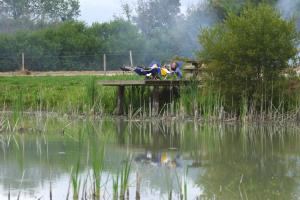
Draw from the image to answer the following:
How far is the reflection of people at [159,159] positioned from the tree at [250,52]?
618 centimetres

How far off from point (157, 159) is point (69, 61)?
2710cm

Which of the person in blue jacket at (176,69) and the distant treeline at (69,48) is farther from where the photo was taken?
the distant treeline at (69,48)

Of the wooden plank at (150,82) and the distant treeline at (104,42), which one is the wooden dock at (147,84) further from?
the distant treeline at (104,42)

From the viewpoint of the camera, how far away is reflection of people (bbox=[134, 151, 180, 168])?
1242 cm

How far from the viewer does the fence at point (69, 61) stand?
3919cm

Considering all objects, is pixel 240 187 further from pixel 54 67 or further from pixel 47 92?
pixel 54 67

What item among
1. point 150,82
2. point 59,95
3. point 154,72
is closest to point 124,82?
point 150,82

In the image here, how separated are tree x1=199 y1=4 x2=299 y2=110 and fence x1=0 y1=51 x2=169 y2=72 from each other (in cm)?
1837

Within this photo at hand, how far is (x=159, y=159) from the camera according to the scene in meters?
13.1

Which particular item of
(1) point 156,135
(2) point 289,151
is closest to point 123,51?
(1) point 156,135

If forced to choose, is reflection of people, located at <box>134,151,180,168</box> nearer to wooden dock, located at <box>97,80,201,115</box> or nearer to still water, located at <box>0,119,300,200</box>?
still water, located at <box>0,119,300,200</box>

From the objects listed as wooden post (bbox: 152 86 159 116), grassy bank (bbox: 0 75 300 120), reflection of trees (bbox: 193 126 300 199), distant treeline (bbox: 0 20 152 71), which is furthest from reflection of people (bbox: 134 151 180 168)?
distant treeline (bbox: 0 20 152 71)

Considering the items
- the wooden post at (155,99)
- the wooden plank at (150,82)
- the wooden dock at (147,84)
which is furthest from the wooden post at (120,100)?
the wooden post at (155,99)

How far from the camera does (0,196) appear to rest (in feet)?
31.2
